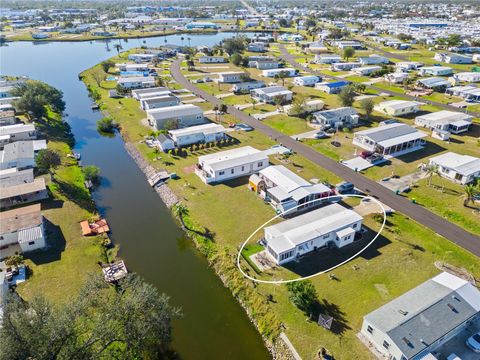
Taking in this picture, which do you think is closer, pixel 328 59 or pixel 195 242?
pixel 195 242

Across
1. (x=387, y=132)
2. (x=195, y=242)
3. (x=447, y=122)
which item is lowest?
(x=195, y=242)

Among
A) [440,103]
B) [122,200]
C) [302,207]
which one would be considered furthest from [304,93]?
[122,200]

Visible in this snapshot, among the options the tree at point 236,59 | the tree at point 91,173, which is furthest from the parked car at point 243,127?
the tree at point 236,59

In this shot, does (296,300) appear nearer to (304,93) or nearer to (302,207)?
(302,207)

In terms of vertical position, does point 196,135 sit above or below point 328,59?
below

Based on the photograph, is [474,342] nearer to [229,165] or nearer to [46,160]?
[229,165]

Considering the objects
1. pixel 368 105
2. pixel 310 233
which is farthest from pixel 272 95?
pixel 310 233

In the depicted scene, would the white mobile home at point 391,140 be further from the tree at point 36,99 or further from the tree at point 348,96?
the tree at point 36,99
